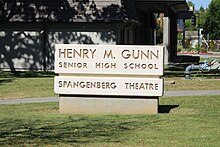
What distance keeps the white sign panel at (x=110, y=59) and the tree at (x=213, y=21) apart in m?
93.0

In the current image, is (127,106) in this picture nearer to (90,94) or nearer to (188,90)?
(90,94)

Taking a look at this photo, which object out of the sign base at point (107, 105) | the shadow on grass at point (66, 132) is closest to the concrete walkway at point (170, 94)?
the sign base at point (107, 105)

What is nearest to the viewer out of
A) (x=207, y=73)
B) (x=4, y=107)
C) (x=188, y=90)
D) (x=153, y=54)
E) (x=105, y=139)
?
(x=105, y=139)

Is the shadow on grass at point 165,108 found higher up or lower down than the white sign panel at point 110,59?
lower down

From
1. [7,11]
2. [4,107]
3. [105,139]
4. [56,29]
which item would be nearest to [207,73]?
[56,29]

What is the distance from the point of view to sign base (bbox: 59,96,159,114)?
13836mm

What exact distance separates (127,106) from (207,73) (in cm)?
1445

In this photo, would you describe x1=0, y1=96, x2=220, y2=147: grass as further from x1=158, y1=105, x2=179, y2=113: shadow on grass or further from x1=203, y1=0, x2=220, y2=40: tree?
x1=203, y1=0, x2=220, y2=40: tree

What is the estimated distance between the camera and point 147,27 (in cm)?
4709

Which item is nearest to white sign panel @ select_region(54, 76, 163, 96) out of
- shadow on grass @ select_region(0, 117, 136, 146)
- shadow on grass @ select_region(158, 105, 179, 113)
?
shadow on grass @ select_region(158, 105, 179, 113)

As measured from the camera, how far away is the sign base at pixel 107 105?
13.8 m

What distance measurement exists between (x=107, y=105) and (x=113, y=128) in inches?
104

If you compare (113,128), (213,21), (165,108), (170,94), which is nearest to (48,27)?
(170,94)

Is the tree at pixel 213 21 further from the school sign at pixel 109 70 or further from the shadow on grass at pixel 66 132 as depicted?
the shadow on grass at pixel 66 132
